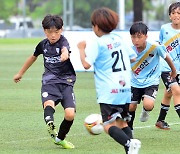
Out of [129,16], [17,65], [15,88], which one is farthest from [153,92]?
[129,16]

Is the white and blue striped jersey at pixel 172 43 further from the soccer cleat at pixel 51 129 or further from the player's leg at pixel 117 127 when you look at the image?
the player's leg at pixel 117 127

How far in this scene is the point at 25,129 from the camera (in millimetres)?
12273

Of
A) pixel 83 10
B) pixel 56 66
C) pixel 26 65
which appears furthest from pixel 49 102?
pixel 83 10

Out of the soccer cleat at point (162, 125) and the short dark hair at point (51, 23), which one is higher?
the short dark hair at point (51, 23)

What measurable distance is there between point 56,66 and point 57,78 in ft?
0.52

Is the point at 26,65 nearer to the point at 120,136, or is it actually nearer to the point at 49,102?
the point at 49,102

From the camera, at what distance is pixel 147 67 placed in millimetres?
11195

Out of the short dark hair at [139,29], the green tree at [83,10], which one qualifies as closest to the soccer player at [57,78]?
the short dark hair at [139,29]

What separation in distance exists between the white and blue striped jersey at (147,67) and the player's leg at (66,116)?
110cm

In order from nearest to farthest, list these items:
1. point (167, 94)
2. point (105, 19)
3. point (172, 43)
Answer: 1. point (105, 19)
2. point (172, 43)
3. point (167, 94)

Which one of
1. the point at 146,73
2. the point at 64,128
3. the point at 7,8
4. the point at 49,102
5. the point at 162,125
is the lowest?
the point at 7,8

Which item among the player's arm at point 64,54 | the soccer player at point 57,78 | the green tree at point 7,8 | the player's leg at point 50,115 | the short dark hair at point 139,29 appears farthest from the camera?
the green tree at point 7,8

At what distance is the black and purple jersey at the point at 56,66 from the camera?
10578mm

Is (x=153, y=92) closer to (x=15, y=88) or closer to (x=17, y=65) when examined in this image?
(x=15, y=88)
